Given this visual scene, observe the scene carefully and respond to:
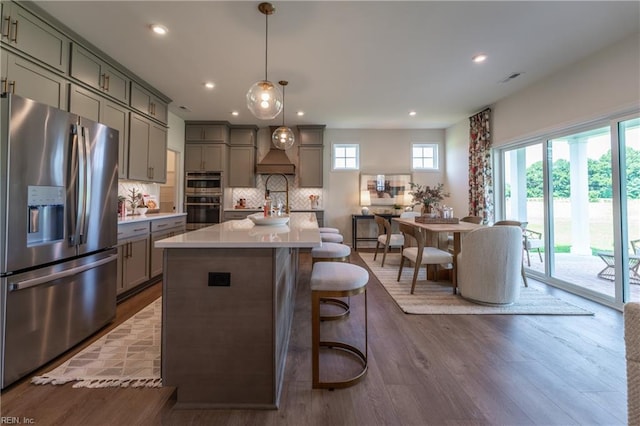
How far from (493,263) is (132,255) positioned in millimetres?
4021

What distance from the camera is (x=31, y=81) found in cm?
226

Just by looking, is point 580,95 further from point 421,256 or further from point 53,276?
point 53,276

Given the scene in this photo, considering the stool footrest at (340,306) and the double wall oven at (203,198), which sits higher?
the double wall oven at (203,198)

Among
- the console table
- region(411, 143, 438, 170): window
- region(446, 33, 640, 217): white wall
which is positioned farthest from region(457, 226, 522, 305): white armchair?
region(411, 143, 438, 170): window

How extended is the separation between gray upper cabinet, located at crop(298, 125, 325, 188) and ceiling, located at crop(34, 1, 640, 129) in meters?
1.74

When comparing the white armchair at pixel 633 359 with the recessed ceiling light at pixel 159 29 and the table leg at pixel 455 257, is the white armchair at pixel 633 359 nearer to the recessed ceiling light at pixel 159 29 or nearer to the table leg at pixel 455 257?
the table leg at pixel 455 257

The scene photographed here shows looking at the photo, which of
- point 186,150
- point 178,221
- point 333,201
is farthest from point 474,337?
point 186,150

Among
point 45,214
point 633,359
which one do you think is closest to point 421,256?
point 633,359

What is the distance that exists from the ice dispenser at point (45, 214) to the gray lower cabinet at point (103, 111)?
4.29ft

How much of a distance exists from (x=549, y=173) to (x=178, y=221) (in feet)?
17.9

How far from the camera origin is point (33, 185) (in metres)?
1.78

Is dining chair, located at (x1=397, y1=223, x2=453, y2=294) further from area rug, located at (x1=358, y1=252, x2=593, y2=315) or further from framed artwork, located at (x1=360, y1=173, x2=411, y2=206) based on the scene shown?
framed artwork, located at (x1=360, y1=173, x2=411, y2=206)

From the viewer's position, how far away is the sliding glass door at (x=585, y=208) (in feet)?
9.25

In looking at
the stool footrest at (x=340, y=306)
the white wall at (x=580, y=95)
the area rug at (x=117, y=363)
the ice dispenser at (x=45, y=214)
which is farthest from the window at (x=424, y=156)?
the ice dispenser at (x=45, y=214)
